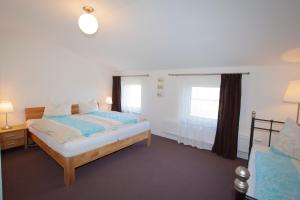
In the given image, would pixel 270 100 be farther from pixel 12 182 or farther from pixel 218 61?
pixel 12 182

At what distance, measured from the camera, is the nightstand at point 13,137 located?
3.04 metres

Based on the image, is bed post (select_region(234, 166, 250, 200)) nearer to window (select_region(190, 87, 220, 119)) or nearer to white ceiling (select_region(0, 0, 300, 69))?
white ceiling (select_region(0, 0, 300, 69))

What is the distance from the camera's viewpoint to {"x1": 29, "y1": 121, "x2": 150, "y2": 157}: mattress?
2.24m

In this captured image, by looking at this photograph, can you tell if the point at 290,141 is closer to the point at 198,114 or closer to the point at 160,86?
the point at 198,114

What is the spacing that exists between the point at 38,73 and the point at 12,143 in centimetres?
165

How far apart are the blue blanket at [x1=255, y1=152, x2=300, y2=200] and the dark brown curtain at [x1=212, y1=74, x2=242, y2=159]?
1.11 meters

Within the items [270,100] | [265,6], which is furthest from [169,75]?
[265,6]

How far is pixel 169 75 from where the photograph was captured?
13.5ft

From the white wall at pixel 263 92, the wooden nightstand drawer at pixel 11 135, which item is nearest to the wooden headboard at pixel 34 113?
the wooden nightstand drawer at pixel 11 135

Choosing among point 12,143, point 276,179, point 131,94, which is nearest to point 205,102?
point 276,179

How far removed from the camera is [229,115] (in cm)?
317

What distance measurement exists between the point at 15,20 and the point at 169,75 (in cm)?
341

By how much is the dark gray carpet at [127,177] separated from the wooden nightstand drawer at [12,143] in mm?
131

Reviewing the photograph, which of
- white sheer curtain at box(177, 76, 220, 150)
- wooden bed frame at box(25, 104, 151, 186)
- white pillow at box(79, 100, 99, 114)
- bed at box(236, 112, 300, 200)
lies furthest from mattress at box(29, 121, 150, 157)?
bed at box(236, 112, 300, 200)
